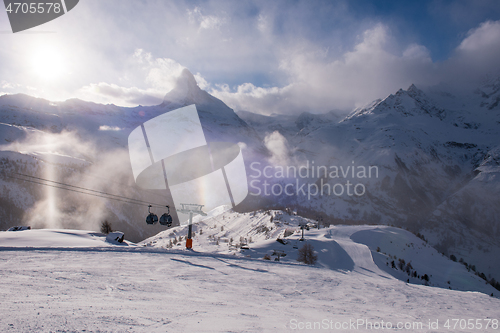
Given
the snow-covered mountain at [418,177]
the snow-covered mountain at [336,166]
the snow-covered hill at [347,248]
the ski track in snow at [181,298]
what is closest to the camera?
the ski track in snow at [181,298]

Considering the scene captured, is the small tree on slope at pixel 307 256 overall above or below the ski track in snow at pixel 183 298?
below

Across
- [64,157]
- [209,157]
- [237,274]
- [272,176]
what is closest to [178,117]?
[209,157]

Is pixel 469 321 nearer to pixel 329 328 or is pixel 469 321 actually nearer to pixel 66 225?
pixel 329 328

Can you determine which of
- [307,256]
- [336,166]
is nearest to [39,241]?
[307,256]

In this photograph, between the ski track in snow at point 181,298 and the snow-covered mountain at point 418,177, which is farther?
the snow-covered mountain at point 418,177

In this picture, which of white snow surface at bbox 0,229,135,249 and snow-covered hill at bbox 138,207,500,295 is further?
snow-covered hill at bbox 138,207,500,295

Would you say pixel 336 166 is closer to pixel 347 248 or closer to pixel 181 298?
pixel 347 248

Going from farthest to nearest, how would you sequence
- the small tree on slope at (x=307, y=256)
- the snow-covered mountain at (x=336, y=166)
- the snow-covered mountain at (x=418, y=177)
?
the snow-covered mountain at (x=418, y=177)
the snow-covered mountain at (x=336, y=166)
the small tree on slope at (x=307, y=256)

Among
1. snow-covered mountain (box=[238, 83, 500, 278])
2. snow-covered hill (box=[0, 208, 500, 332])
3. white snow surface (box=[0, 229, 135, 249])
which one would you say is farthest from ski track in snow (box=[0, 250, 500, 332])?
snow-covered mountain (box=[238, 83, 500, 278])

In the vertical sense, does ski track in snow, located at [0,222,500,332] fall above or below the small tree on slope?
above

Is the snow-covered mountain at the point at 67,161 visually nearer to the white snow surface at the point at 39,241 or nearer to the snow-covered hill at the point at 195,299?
the white snow surface at the point at 39,241

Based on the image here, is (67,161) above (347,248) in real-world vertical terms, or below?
above

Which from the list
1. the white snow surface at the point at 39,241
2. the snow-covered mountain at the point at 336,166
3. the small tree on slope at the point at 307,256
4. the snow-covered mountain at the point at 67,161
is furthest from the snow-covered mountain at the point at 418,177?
the white snow surface at the point at 39,241

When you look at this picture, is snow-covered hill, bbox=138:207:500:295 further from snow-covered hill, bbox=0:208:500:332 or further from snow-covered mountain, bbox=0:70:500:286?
snow-covered mountain, bbox=0:70:500:286
